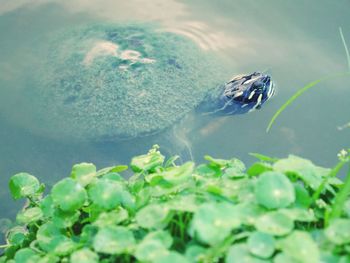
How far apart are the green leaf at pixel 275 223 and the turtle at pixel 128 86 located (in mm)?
1464

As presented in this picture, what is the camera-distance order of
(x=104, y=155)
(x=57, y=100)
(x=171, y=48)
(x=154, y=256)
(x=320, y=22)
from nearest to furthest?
1. (x=154, y=256)
2. (x=104, y=155)
3. (x=57, y=100)
4. (x=171, y=48)
5. (x=320, y=22)

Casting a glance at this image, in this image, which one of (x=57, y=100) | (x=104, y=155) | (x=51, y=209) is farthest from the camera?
(x=57, y=100)

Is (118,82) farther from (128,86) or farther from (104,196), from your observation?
(104,196)

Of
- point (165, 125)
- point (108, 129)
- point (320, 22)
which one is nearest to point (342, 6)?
point (320, 22)

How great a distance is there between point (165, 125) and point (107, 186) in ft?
4.24

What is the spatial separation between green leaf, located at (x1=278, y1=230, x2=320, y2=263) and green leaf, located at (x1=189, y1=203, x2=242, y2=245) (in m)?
0.09

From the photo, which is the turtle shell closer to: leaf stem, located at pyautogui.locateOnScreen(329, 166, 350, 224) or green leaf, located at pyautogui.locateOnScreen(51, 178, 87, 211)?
green leaf, located at pyautogui.locateOnScreen(51, 178, 87, 211)

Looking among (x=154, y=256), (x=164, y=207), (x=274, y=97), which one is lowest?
(x=154, y=256)

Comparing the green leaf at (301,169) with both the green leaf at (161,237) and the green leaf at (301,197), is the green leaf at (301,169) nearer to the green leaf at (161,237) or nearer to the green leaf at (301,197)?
the green leaf at (301,197)

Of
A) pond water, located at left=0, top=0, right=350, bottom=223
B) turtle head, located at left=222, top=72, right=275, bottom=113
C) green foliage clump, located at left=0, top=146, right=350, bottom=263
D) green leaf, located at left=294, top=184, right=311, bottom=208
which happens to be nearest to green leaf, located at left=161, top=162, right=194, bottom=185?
green foliage clump, located at left=0, top=146, right=350, bottom=263

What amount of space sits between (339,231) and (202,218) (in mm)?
238

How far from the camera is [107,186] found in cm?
109

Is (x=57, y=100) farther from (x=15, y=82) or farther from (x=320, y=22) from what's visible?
(x=320, y=22)

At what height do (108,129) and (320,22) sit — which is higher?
(320,22)
